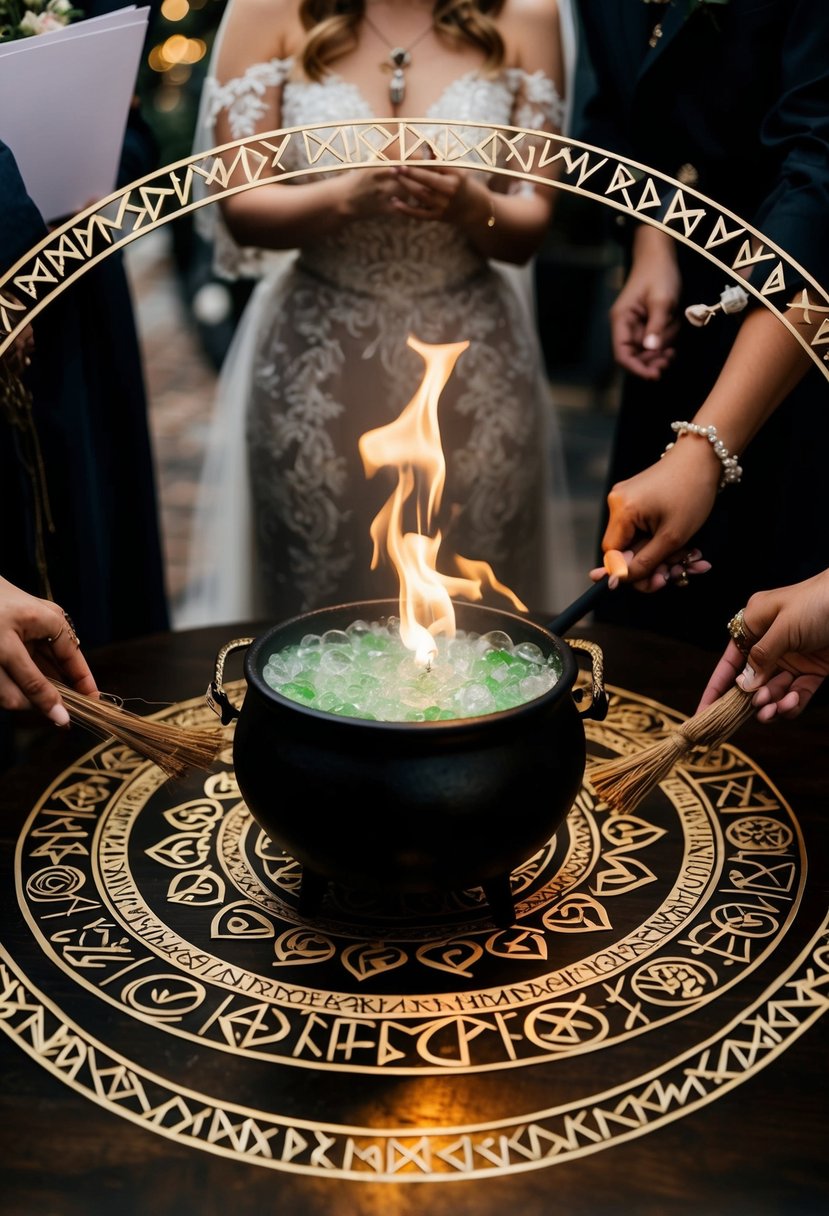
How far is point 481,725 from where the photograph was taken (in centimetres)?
106

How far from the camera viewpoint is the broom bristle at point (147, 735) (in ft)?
4.19

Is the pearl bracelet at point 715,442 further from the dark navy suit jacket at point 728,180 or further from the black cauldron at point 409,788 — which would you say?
the black cauldron at point 409,788

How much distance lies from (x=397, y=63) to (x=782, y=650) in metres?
1.72

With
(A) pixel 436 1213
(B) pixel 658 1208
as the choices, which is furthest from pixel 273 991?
(B) pixel 658 1208

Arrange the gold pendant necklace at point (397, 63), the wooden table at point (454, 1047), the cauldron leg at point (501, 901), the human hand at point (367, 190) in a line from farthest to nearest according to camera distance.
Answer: the gold pendant necklace at point (397, 63) < the human hand at point (367, 190) < the cauldron leg at point (501, 901) < the wooden table at point (454, 1047)

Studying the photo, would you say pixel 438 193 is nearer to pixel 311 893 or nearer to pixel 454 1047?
pixel 311 893

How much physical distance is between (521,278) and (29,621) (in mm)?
2068

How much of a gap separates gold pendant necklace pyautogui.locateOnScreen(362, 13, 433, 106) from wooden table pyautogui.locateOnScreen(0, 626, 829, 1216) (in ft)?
5.73

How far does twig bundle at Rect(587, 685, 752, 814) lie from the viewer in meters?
1.29

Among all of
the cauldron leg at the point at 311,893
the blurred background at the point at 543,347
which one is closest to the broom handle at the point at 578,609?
the cauldron leg at the point at 311,893

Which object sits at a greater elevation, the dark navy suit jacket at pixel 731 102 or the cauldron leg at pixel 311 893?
the dark navy suit jacket at pixel 731 102

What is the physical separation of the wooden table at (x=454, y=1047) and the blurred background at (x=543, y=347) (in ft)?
10.2

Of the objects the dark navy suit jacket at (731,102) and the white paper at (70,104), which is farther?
the dark navy suit jacket at (731,102)

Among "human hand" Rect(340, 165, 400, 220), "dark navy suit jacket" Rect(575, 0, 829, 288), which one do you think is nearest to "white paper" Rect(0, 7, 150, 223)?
"human hand" Rect(340, 165, 400, 220)
